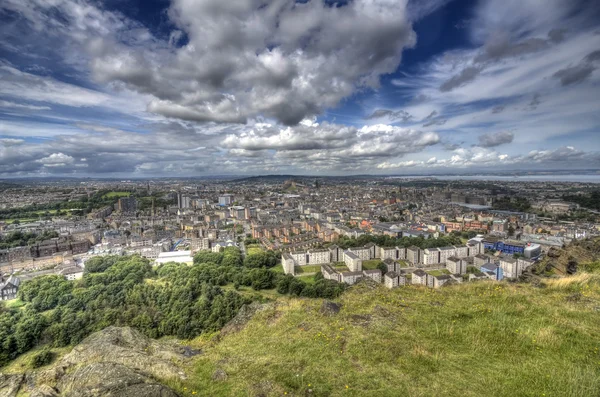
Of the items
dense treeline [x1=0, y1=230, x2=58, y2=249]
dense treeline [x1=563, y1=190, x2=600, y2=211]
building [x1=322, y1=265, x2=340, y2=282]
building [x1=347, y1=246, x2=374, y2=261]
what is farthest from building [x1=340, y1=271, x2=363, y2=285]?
dense treeline [x1=563, y1=190, x2=600, y2=211]

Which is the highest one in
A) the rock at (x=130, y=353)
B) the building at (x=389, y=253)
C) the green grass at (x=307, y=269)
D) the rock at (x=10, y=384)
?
the rock at (x=130, y=353)

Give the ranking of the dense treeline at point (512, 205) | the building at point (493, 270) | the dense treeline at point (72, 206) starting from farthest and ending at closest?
the dense treeline at point (512, 205) < the dense treeline at point (72, 206) < the building at point (493, 270)

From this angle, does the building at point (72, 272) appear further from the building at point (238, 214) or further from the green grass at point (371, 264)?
the building at point (238, 214)

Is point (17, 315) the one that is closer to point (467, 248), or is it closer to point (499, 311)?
point (499, 311)

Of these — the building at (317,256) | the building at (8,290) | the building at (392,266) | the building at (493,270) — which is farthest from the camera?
the building at (317,256)

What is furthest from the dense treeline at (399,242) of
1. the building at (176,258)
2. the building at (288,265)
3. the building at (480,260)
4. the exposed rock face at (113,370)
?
the exposed rock face at (113,370)

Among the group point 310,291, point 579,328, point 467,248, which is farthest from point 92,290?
point 467,248

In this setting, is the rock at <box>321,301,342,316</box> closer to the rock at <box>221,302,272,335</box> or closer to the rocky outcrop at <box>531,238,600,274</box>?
the rock at <box>221,302,272,335</box>
